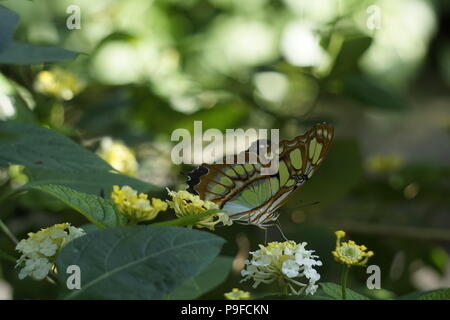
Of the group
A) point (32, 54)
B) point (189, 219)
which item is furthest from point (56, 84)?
point (189, 219)

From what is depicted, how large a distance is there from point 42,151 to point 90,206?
72 mm

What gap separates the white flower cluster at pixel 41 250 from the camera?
0.48m

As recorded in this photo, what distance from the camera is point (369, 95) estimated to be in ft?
3.79

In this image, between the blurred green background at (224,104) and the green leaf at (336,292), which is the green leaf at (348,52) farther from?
the green leaf at (336,292)

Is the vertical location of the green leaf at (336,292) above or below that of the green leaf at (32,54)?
below

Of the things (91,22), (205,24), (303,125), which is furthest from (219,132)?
(205,24)

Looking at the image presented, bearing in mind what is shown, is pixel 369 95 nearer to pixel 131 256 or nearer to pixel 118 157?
pixel 118 157

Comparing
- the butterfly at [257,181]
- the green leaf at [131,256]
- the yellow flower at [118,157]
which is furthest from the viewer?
the yellow flower at [118,157]

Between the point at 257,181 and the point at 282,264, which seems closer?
the point at 282,264

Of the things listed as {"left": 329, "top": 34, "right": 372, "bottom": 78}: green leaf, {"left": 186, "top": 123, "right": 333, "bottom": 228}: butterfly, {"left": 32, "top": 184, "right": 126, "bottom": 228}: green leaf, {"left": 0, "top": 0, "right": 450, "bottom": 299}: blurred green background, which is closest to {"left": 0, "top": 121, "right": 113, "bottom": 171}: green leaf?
{"left": 32, "top": 184, "right": 126, "bottom": 228}: green leaf

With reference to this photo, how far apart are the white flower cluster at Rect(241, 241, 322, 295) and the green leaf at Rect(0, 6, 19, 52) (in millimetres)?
240

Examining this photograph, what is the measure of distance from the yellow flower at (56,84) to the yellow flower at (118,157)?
11cm

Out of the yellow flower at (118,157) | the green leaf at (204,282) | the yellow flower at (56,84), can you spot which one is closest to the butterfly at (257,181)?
the green leaf at (204,282)
